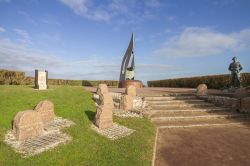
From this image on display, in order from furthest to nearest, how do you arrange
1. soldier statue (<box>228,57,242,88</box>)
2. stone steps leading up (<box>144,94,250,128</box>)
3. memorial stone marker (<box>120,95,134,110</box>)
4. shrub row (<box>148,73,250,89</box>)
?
shrub row (<box>148,73,250,89</box>) → soldier statue (<box>228,57,242,88</box>) → memorial stone marker (<box>120,95,134,110</box>) → stone steps leading up (<box>144,94,250,128</box>)

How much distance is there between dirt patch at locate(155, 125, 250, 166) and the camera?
6074 millimetres

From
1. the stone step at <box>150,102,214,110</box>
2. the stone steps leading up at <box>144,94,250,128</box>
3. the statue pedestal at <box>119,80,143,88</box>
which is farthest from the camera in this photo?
the statue pedestal at <box>119,80,143,88</box>

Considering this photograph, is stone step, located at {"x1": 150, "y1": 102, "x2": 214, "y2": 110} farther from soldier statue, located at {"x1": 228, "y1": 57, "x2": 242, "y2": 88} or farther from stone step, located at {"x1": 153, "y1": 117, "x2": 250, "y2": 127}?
soldier statue, located at {"x1": 228, "y1": 57, "x2": 242, "y2": 88}

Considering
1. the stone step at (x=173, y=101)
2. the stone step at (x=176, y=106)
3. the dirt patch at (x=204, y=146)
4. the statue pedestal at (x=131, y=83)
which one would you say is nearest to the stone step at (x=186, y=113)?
the stone step at (x=176, y=106)

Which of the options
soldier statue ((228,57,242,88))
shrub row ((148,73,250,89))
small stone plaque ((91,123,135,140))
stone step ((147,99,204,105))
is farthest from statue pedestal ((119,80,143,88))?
small stone plaque ((91,123,135,140))

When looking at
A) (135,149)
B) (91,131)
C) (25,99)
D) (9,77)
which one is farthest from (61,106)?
(9,77)

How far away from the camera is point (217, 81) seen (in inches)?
858

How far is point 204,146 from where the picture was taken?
719 centimetres

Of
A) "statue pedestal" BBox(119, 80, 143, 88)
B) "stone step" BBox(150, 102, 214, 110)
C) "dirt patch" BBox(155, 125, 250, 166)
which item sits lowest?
"dirt patch" BBox(155, 125, 250, 166)

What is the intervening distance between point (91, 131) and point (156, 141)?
2342 mm

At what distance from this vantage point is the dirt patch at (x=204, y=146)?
6.07 metres

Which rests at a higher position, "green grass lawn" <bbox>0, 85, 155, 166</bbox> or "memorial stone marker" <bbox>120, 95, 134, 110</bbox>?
"memorial stone marker" <bbox>120, 95, 134, 110</bbox>

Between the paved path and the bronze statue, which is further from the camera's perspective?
the bronze statue

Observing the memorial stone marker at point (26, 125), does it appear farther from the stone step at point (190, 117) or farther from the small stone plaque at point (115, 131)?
the stone step at point (190, 117)
